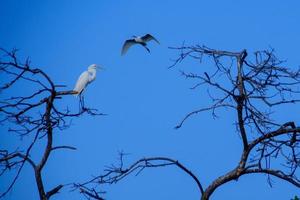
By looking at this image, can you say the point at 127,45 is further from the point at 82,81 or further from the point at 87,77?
the point at 82,81

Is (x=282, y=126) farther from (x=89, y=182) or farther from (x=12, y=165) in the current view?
(x=12, y=165)

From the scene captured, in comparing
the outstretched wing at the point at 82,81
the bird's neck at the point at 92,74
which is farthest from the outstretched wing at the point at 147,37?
the outstretched wing at the point at 82,81

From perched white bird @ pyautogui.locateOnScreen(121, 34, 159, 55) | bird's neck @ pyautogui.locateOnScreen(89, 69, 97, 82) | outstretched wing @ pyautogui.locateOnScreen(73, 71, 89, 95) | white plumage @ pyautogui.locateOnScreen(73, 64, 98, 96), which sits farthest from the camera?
perched white bird @ pyautogui.locateOnScreen(121, 34, 159, 55)

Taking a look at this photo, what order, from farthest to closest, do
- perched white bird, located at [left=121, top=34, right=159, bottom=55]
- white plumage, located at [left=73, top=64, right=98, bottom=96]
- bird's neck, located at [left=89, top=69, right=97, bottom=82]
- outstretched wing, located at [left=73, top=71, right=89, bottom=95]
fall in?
1. perched white bird, located at [left=121, top=34, right=159, bottom=55]
2. bird's neck, located at [left=89, top=69, right=97, bottom=82]
3. white plumage, located at [left=73, top=64, right=98, bottom=96]
4. outstretched wing, located at [left=73, top=71, right=89, bottom=95]

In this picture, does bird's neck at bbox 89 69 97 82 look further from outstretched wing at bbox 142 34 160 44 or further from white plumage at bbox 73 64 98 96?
outstretched wing at bbox 142 34 160 44

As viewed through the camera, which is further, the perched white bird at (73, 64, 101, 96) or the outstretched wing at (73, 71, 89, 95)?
the perched white bird at (73, 64, 101, 96)

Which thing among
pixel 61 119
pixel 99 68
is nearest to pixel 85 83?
pixel 99 68

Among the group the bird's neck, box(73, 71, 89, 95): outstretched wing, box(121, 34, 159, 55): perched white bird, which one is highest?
box(121, 34, 159, 55): perched white bird

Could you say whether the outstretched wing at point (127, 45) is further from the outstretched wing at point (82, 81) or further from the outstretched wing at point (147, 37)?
the outstretched wing at point (82, 81)

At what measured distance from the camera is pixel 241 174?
4.66 meters

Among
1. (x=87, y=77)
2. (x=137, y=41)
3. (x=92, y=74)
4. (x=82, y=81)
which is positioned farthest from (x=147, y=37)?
(x=82, y=81)

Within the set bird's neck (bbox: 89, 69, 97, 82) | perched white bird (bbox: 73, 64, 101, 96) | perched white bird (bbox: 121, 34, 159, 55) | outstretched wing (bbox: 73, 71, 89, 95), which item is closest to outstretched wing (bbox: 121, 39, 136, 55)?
perched white bird (bbox: 121, 34, 159, 55)

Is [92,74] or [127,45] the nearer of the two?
[92,74]

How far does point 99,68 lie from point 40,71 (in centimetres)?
596
